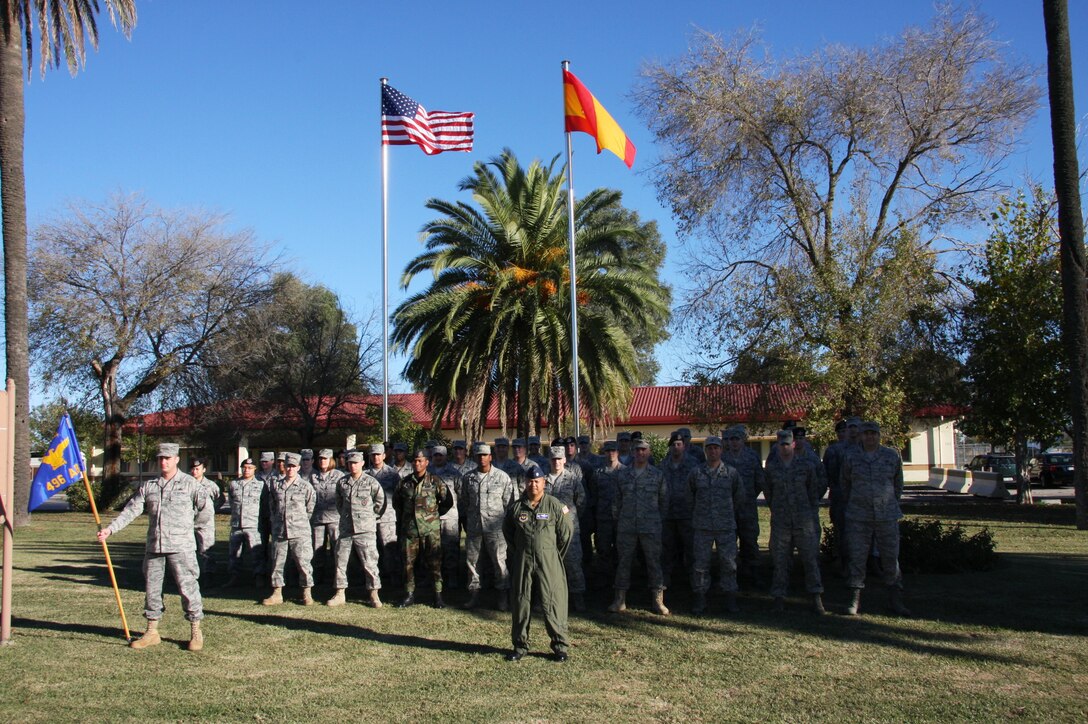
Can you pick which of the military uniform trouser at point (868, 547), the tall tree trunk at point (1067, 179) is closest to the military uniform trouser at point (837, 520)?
the military uniform trouser at point (868, 547)

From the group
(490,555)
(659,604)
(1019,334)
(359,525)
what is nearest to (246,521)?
(359,525)

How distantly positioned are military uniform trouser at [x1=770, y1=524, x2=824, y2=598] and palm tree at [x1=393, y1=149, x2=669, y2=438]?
1188cm

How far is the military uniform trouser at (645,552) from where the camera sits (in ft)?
33.3

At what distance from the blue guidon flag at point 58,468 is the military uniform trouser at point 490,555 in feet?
14.8

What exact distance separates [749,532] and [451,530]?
3904 millimetres

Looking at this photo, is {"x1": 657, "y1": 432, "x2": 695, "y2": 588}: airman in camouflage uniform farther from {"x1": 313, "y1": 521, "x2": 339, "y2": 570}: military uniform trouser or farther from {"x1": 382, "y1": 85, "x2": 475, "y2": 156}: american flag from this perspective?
{"x1": 382, "y1": 85, "x2": 475, "y2": 156}: american flag

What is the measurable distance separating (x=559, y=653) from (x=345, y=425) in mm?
30233

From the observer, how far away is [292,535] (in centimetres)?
1116

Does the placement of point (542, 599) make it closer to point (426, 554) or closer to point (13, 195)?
point (426, 554)

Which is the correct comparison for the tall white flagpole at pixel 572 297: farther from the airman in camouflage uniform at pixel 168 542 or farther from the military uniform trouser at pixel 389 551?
the airman in camouflage uniform at pixel 168 542

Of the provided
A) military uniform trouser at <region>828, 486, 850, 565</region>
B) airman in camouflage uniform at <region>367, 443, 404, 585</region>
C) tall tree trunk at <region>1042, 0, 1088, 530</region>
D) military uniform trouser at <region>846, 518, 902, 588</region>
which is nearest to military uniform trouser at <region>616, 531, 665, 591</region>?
military uniform trouser at <region>846, 518, 902, 588</region>

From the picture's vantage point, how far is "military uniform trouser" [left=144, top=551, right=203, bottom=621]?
8797 mm

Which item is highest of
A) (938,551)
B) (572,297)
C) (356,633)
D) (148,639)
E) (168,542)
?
(572,297)

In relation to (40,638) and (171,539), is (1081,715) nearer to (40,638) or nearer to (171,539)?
(171,539)
